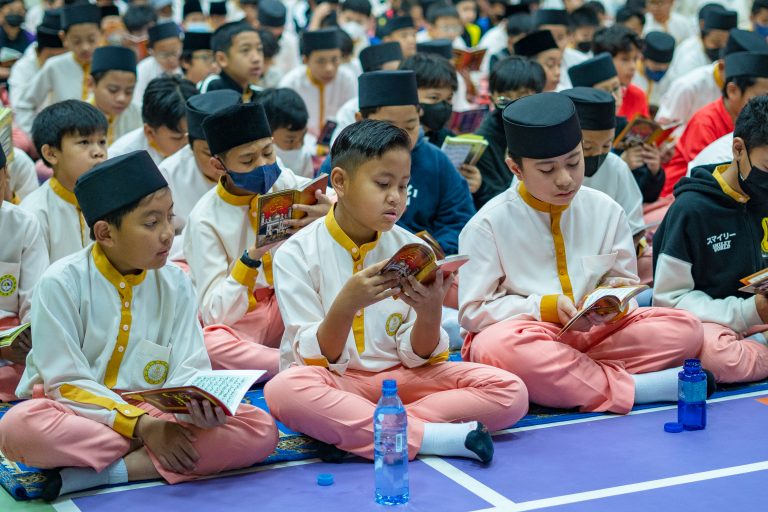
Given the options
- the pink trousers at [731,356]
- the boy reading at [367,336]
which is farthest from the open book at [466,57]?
the boy reading at [367,336]

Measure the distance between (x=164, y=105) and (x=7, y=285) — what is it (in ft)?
5.73

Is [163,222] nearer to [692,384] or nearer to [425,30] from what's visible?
[692,384]

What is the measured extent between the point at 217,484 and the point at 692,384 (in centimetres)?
154

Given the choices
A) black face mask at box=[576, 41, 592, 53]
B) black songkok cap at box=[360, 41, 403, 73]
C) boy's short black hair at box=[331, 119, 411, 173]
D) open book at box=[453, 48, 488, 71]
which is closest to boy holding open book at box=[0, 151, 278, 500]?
boy's short black hair at box=[331, 119, 411, 173]

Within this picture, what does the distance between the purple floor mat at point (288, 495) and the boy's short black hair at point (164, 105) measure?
267 centimetres

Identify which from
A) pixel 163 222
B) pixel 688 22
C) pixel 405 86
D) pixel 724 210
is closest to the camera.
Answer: pixel 163 222

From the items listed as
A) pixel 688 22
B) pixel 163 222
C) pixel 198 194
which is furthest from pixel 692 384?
pixel 688 22

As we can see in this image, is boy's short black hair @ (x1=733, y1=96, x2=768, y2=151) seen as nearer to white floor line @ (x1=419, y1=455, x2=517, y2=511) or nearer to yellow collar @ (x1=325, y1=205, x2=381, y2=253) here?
yellow collar @ (x1=325, y1=205, x2=381, y2=253)

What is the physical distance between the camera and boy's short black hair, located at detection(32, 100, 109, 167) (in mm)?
4691

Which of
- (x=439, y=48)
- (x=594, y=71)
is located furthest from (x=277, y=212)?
(x=439, y=48)

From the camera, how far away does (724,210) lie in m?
4.19

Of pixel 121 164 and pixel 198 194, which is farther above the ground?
pixel 121 164

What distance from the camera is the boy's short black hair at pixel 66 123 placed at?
15.4 ft

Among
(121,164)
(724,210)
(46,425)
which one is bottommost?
(46,425)
